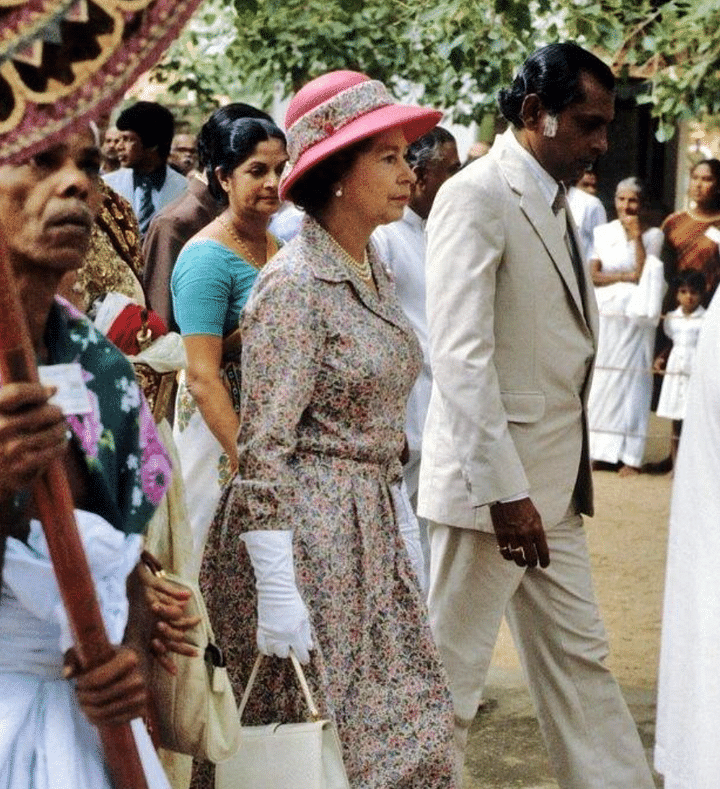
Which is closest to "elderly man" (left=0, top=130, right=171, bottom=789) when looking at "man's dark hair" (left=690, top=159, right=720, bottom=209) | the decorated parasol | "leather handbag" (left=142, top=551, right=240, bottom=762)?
the decorated parasol

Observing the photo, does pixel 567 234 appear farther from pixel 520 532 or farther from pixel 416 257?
pixel 416 257

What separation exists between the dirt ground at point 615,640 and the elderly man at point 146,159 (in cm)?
266

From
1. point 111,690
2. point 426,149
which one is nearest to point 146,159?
point 426,149

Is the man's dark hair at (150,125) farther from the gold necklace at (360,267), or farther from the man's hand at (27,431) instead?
the man's hand at (27,431)

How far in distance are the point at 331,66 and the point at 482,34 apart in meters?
2.55

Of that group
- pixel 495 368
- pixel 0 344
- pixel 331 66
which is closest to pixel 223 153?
pixel 495 368

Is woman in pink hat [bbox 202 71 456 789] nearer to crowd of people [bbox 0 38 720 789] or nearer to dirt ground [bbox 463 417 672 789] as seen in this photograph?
crowd of people [bbox 0 38 720 789]

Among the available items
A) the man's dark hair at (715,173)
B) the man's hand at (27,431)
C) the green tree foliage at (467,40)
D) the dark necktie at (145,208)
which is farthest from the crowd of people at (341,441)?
the man's dark hair at (715,173)

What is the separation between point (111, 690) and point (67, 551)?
0.78 feet

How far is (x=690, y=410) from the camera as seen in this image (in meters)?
4.15

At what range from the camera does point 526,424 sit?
4.77 meters

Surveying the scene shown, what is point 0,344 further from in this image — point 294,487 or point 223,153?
point 223,153

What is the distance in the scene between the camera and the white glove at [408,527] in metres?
4.22

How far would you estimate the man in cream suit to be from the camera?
461cm
